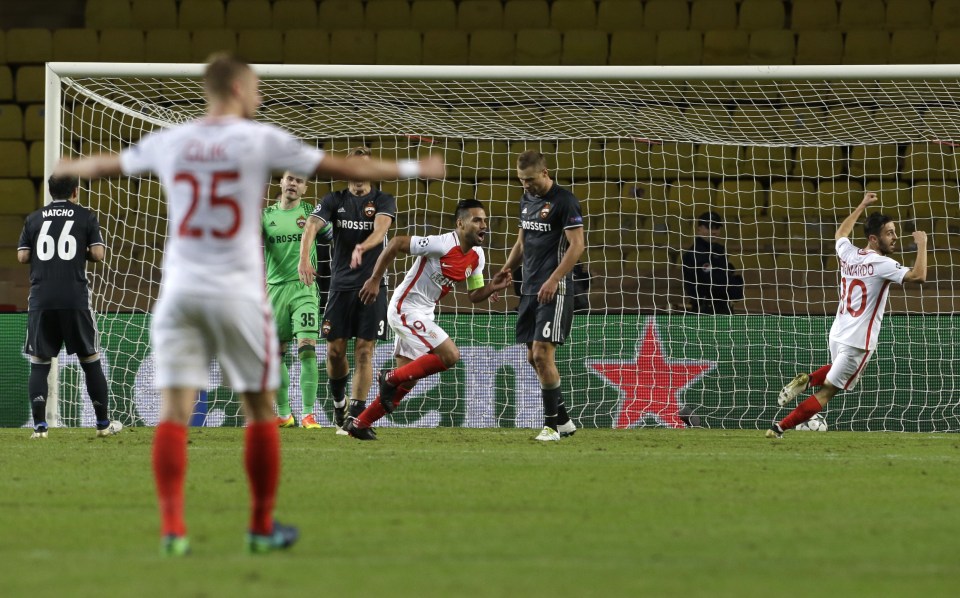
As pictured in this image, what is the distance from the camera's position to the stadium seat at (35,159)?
1508cm

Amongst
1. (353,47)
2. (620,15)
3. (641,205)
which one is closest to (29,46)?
(353,47)

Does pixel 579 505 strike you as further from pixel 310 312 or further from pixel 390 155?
pixel 390 155

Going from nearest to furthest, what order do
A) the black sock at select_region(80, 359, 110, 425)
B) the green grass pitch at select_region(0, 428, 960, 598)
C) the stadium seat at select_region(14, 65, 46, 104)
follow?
the green grass pitch at select_region(0, 428, 960, 598) → the black sock at select_region(80, 359, 110, 425) → the stadium seat at select_region(14, 65, 46, 104)

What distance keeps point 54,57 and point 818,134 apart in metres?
9.26

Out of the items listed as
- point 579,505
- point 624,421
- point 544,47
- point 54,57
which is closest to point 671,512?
point 579,505

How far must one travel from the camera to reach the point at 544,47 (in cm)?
1527

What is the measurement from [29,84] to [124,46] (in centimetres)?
125

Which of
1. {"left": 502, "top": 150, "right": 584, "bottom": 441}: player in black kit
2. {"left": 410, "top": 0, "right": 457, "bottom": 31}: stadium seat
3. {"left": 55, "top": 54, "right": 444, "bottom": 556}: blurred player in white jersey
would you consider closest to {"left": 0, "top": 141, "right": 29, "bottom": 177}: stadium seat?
{"left": 410, "top": 0, "right": 457, "bottom": 31}: stadium seat

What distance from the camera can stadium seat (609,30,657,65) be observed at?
15.2 meters

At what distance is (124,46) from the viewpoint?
1548cm

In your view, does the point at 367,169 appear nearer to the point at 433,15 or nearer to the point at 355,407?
the point at 355,407

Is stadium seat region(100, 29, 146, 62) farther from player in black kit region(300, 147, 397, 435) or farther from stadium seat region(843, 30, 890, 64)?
stadium seat region(843, 30, 890, 64)

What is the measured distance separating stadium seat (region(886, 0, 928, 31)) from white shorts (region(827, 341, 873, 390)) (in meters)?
7.24

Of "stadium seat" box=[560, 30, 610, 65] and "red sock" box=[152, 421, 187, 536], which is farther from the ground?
"stadium seat" box=[560, 30, 610, 65]
